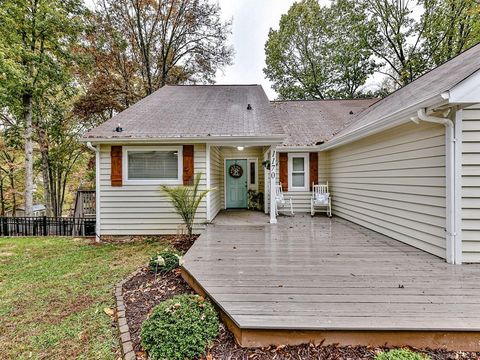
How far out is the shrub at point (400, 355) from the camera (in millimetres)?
1778

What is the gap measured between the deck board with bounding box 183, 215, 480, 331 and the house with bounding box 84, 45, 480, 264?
74cm

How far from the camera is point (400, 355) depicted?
1810 mm

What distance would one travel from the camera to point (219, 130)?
6176 millimetres

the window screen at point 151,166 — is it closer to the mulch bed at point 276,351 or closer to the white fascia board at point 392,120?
the mulch bed at point 276,351

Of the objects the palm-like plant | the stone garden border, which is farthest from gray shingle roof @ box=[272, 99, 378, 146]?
the stone garden border

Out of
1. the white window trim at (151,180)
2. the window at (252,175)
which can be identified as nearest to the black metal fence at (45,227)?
the white window trim at (151,180)

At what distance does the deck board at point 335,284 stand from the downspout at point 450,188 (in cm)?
22

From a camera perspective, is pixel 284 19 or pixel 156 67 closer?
A: pixel 156 67

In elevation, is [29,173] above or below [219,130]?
below

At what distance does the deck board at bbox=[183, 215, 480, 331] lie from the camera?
2090 millimetres

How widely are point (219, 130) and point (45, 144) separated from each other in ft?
33.0

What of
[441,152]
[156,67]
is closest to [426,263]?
[441,152]

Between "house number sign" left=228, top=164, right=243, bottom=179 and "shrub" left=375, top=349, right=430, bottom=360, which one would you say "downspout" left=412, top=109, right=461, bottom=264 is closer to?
"shrub" left=375, top=349, right=430, bottom=360

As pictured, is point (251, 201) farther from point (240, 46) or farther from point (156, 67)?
point (240, 46)
